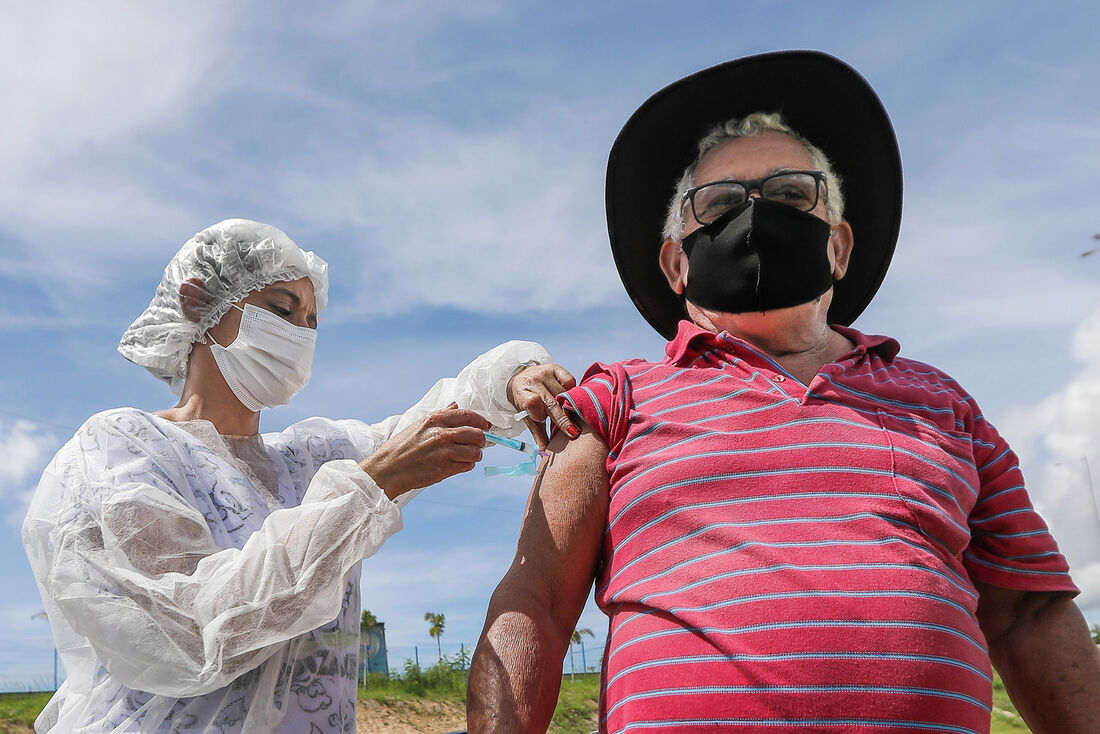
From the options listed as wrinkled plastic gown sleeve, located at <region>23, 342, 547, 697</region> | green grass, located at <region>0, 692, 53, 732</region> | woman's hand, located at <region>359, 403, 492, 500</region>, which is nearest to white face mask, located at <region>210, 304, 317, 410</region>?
wrinkled plastic gown sleeve, located at <region>23, 342, 547, 697</region>

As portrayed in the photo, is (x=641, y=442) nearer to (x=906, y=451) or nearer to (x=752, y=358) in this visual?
(x=752, y=358)

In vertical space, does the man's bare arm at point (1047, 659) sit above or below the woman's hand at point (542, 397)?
below

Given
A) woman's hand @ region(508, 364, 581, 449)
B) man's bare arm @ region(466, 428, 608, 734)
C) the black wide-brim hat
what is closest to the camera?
man's bare arm @ region(466, 428, 608, 734)

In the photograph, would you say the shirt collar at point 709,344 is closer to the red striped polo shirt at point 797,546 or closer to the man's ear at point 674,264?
the red striped polo shirt at point 797,546

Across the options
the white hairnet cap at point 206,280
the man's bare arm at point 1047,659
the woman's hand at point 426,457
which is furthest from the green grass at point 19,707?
the man's bare arm at point 1047,659

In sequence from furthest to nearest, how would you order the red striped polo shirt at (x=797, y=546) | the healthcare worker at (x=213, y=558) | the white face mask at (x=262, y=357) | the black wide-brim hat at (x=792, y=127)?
the white face mask at (x=262, y=357) < the black wide-brim hat at (x=792, y=127) < the healthcare worker at (x=213, y=558) < the red striped polo shirt at (x=797, y=546)

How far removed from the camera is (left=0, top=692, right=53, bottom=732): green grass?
23484mm

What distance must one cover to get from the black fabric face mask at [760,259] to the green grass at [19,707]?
83.3 ft

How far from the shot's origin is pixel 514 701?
1881mm

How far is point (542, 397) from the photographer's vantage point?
2.28 meters

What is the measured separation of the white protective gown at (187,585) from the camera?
2.27 metres

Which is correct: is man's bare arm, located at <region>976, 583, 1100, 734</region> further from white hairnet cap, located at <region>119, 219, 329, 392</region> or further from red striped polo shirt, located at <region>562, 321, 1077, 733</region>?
white hairnet cap, located at <region>119, 219, 329, 392</region>

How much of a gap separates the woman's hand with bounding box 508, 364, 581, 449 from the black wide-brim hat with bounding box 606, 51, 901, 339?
0.40 meters

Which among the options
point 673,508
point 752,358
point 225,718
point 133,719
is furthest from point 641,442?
point 133,719
